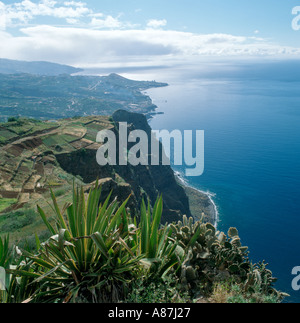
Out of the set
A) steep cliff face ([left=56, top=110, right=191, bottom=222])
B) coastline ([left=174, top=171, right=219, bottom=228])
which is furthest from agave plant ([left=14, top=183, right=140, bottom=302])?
coastline ([left=174, top=171, right=219, bottom=228])

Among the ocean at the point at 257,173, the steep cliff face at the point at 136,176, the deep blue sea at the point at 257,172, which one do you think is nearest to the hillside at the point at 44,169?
the steep cliff face at the point at 136,176

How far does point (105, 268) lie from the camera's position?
3152 millimetres

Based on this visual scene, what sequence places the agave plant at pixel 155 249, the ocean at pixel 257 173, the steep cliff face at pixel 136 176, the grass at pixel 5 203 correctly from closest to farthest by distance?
the agave plant at pixel 155 249 → the grass at pixel 5 203 → the steep cliff face at pixel 136 176 → the ocean at pixel 257 173

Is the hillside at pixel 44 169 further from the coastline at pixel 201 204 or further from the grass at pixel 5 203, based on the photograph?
the coastline at pixel 201 204

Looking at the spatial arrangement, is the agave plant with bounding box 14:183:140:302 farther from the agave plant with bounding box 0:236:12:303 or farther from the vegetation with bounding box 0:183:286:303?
the agave plant with bounding box 0:236:12:303

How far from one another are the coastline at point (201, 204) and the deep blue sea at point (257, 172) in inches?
75.7

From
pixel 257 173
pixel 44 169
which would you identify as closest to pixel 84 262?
pixel 44 169

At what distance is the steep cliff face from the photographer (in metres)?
39.4

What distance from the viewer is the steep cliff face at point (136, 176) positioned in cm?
3938

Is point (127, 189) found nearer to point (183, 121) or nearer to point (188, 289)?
point (188, 289)

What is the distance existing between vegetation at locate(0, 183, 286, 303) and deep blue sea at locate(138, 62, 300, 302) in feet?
148

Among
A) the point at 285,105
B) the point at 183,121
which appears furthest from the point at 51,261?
the point at 285,105

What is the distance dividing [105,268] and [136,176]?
63093 millimetres
